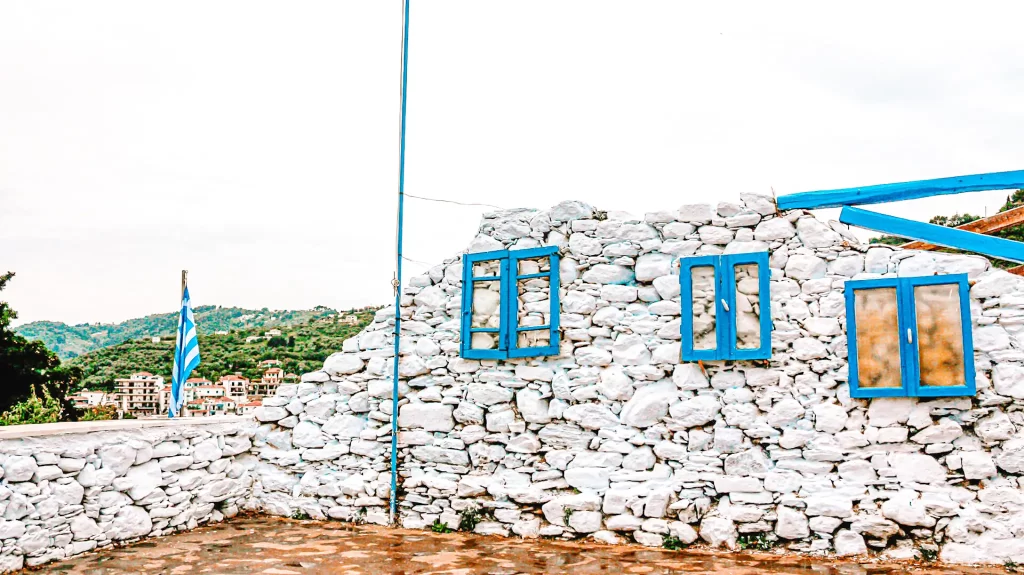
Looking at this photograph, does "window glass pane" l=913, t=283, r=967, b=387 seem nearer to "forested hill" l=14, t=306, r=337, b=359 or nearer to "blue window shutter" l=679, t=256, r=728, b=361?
"blue window shutter" l=679, t=256, r=728, b=361

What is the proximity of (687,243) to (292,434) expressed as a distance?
4.61m

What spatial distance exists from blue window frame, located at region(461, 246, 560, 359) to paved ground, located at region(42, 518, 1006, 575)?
5.89 ft

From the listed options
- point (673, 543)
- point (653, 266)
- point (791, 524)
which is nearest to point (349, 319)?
point (653, 266)

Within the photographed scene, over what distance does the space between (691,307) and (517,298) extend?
170 cm

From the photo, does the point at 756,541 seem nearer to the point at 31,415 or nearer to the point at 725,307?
the point at 725,307

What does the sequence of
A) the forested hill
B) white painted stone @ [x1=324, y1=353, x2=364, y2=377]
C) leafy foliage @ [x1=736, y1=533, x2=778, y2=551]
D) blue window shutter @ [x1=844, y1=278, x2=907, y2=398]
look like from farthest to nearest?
the forested hill < white painted stone @ [x1=324, y1=353, x2=364, y2=377] < leafy foliage @ [x1=736, y1=533, x2=778, y2=551] < blue window shutter @ [x1=844, y1=278, x2=907, y2=398]

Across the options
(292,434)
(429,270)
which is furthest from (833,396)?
(292,434)

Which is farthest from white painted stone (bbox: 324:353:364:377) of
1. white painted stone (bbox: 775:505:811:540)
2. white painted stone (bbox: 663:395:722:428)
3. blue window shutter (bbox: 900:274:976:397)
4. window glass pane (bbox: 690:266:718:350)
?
blue window shutter (bbox: 900:274:976:397)

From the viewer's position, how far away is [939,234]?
698 cm

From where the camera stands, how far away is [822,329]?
7184 millimetres

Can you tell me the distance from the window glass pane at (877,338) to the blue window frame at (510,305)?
105 inches

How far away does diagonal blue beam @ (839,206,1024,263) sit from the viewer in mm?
6750

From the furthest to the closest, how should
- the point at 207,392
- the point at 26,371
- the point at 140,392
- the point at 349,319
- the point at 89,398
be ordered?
the point at 349,319, the point at 89,398, the point at 26,371, the point at 140,392, the point at 207,392

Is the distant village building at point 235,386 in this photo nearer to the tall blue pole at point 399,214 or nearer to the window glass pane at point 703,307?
the tall blue pole at point 399,214
